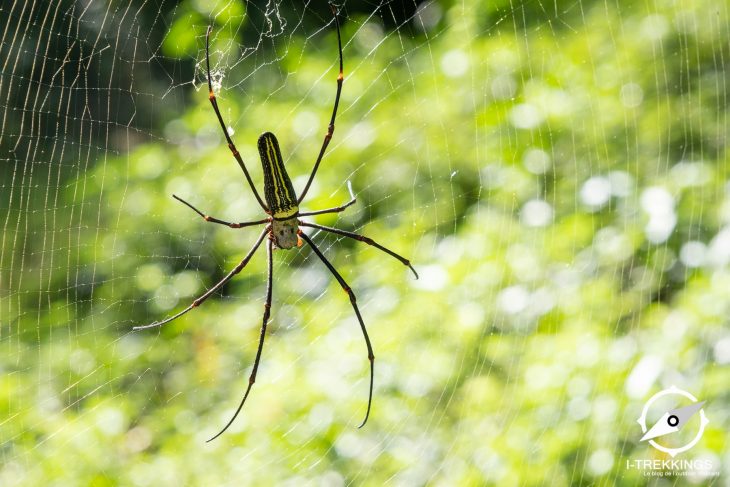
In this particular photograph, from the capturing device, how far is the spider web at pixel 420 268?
7.84 feet

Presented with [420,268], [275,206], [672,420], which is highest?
[275,206]

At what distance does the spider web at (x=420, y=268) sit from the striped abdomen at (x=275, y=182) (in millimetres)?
407

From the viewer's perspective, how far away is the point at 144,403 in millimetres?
3006

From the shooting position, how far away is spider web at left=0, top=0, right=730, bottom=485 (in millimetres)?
2391

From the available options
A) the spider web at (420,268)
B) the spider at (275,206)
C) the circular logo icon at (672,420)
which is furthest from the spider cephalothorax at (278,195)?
the circular logo icon at (672,420)

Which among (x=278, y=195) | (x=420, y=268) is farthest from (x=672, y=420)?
(x=278, y=195)

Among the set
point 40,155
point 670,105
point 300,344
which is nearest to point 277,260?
point 300,344

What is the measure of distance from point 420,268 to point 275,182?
953mm

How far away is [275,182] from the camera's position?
211 cm

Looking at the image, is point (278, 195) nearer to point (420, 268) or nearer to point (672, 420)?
point (420, 268)

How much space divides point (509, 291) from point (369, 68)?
129 centimetres

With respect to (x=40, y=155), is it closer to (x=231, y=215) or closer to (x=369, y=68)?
(x=231, y=215)

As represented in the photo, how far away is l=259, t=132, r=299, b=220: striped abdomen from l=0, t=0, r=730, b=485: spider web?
407 millimetres

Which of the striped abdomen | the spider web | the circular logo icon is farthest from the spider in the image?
the circular logo icon
